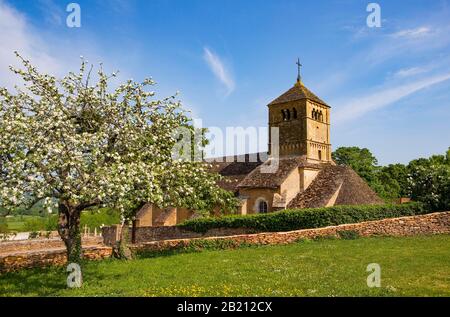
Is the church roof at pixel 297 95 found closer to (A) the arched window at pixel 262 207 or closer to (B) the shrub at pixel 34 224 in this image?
(A) the arched window at pixel 262 207

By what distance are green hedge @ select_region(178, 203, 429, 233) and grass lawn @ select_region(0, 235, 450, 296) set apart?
6.86m

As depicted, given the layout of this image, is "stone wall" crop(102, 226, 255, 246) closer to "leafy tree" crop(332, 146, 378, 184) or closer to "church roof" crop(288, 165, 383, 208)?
"church roof" crop(288, 165, 383, 208)

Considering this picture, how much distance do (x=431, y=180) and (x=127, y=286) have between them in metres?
29.2

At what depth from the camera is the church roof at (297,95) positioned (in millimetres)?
51688

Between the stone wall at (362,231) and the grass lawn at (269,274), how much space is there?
247 cm

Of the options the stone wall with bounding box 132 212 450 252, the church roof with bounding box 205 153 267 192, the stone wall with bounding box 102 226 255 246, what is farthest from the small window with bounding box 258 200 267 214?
the stone wall with bounding box 132 212 450 252

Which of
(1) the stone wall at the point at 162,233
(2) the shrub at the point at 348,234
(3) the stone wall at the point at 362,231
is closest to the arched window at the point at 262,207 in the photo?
(1) the stone wall at the point at 162,233

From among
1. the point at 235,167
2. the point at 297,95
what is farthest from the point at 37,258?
the point at 297,95

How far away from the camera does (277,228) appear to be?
98.1 ft

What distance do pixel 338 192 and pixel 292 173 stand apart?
505cm

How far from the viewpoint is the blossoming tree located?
12812 millimetres

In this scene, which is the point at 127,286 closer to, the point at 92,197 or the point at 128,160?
the point at 92,197
